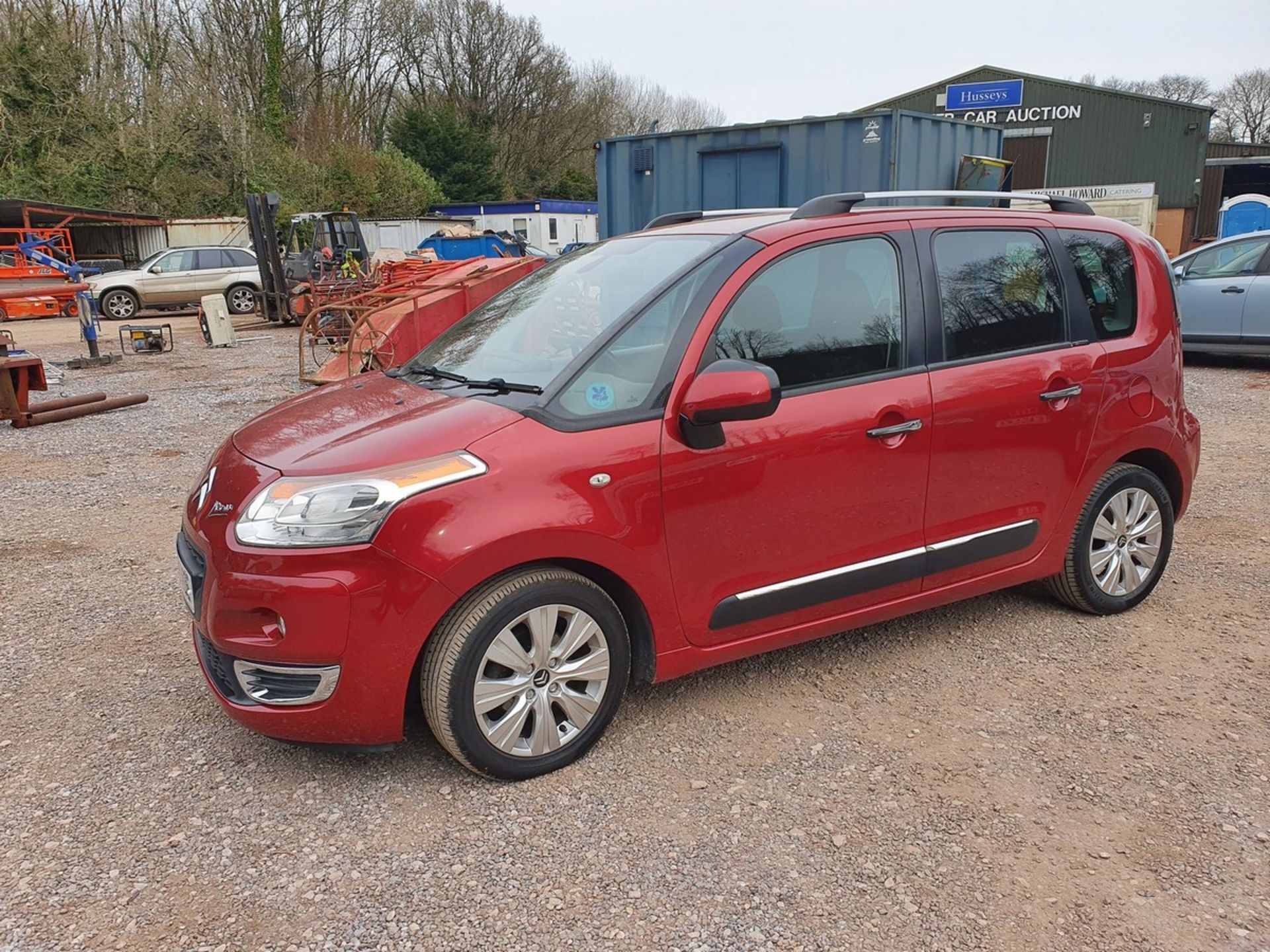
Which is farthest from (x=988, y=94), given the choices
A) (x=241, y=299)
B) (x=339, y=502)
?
(x=339, y=502)

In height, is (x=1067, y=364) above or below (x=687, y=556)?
above

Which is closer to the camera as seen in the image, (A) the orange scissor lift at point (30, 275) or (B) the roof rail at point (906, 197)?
(B) the roof rail at point (906, 197)

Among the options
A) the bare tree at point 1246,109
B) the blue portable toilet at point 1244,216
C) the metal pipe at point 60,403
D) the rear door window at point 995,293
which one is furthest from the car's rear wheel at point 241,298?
the bare tree at point 1246,109

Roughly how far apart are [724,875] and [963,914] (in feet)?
2.03

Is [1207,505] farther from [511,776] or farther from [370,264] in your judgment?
[370,264]

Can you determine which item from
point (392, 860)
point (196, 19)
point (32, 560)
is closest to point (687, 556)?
point (392, 860)

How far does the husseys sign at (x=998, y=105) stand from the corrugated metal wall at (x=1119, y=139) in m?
0.13

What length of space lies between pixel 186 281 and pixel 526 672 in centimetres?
2183

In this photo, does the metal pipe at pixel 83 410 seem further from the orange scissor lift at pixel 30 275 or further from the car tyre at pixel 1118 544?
the orange scissor lift at pixel 30 275

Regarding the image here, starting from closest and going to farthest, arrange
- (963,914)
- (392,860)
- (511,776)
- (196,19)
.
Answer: (963,914)
(392,860)
(511,776)
(196,19)

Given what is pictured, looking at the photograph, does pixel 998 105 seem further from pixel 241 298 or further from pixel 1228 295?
pixel 241 298

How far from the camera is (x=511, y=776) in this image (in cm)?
297

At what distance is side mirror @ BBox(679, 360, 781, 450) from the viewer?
292 centimetres

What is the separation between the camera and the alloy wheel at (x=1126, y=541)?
4.09 m
